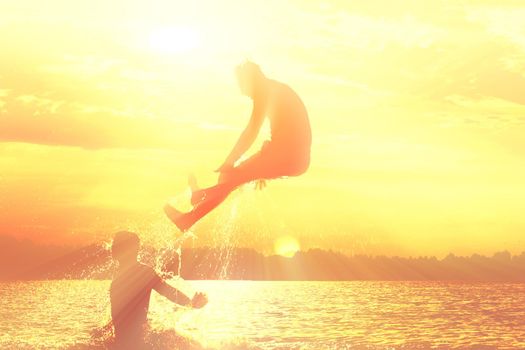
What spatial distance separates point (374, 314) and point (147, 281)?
219 feet

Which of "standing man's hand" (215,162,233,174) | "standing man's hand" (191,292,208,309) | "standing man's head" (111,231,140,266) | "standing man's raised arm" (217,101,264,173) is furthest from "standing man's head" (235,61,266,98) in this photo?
"standing man's hand" (191,292,208,309)

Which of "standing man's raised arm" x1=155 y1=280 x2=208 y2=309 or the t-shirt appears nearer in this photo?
"standing man's raised arm" x1=155 y1=280 x2=208 y2=309

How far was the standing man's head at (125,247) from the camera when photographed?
10.8 metres

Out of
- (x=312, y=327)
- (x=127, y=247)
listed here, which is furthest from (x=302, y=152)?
(x=312, y=327)

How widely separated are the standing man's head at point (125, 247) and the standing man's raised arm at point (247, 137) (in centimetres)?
178

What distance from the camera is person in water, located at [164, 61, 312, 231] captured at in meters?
10.3

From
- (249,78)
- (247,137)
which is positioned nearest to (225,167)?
(247,137)

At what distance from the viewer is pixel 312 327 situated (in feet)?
179

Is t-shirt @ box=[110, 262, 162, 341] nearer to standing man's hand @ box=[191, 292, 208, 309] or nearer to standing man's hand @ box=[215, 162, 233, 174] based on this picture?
standing man's hand @ box=[191, 292, 208, 309]

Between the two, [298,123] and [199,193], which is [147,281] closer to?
[199,193]

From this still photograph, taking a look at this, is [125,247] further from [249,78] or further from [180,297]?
[249,78]

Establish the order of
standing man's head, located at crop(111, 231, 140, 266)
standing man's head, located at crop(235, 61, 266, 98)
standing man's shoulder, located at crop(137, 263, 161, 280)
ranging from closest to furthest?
standing man's head, located at crop(235, 61, 266, 98), standing man's head, located at crop(111, 231, 140, 266), standing man's shoulder, located at crop(137, 263, 161, 280)

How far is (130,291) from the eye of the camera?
11195 mm

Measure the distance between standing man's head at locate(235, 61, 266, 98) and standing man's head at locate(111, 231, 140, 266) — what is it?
2.93 m
